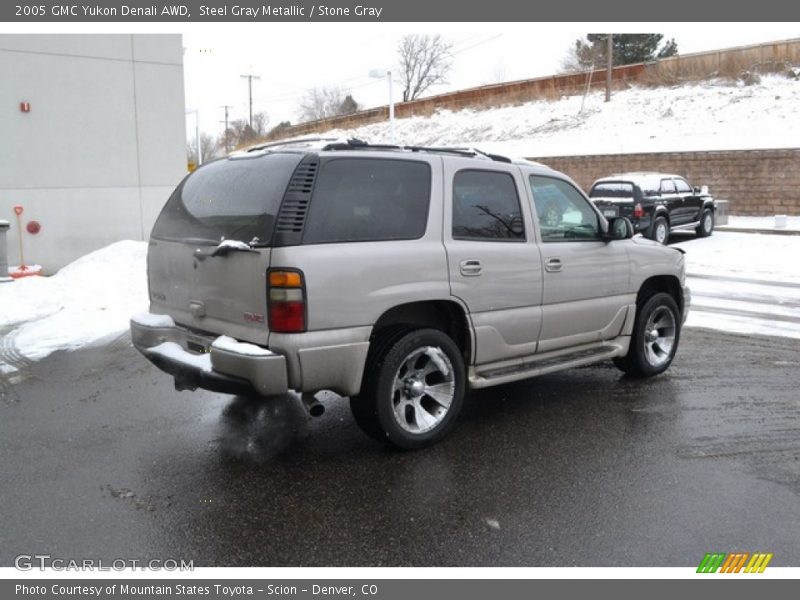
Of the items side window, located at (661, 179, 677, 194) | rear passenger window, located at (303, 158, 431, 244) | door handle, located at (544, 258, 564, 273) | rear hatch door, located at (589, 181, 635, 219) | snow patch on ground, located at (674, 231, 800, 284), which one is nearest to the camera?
rear passenger window, located at (303, 158, 431, 244)

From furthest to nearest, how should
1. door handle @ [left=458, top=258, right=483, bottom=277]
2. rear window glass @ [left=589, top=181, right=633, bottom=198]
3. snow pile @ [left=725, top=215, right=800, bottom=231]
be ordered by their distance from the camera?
snow pile @ [left=725, top=215, right=800, bottom=231] → rear window glass @ [left=589, top=181, right=633, bottom=198] → door handle @ [left=458, top=258, right=483, bottom=277]

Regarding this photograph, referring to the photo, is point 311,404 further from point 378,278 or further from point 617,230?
point 617,230

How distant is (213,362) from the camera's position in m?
4.34

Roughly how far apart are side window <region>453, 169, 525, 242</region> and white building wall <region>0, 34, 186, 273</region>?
32.7ft

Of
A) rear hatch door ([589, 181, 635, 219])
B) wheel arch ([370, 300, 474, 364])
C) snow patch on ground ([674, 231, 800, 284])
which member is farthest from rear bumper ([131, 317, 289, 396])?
rear hatch door ([589, 181, 635, 219])

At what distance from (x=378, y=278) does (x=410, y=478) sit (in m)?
1.24

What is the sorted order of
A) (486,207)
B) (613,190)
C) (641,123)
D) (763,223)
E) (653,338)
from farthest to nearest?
(641,123) → (763,223) → (613,190) → (653,338) → (486,207)

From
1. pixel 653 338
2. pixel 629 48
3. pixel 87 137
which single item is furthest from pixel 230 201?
pixel 629 48

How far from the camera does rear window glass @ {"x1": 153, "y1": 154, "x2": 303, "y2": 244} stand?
14.3 feet

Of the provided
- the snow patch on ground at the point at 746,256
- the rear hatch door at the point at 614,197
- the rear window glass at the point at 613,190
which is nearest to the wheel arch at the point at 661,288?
the snow patch on ground at the point at 746,256

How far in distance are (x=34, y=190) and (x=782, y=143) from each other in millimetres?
24368

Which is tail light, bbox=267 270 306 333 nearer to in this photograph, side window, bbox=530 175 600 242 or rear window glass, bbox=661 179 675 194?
side window, bbox=530 175 600 242

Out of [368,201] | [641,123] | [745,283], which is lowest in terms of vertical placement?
[745,283]

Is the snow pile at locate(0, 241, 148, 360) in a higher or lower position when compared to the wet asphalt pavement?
higher
